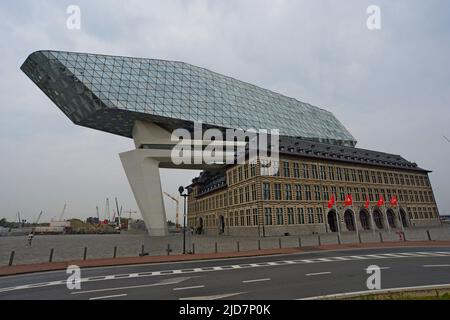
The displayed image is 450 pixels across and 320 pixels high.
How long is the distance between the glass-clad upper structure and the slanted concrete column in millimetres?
9125

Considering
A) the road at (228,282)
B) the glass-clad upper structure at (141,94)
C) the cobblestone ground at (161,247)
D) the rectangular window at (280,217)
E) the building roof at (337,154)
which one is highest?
the glass-clad upper structure at (141,94)

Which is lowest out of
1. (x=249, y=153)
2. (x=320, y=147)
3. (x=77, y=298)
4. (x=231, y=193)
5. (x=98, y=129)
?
(x=77, y=298)

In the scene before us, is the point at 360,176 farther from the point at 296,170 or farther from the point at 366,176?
the point at 296,170

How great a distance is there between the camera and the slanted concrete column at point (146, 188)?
52.0 metres

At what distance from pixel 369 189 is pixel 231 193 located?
1215 inches

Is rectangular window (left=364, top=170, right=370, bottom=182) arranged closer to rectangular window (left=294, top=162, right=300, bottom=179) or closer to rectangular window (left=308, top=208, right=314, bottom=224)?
rectangular window (left=308, top=208, right=314, bottom=224)

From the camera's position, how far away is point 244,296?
7996 millimetres

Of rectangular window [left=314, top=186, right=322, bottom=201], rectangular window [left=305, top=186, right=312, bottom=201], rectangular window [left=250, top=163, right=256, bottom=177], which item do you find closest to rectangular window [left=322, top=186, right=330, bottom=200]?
rectangular window [left=314, top=186, right=322, bottom=201]

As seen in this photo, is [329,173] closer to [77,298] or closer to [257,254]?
[257,254]

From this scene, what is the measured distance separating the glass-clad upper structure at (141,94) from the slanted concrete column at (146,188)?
9.13 metres

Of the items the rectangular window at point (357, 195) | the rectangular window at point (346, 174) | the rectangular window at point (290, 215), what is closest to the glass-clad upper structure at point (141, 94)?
the rectangular window at point (346, 174)

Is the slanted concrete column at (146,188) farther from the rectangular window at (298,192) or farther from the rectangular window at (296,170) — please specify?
the rectangular window at (296,170)
